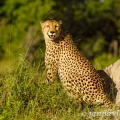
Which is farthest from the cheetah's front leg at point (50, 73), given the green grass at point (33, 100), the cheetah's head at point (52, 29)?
the green grass at point (33, 100)

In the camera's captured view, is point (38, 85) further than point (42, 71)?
No

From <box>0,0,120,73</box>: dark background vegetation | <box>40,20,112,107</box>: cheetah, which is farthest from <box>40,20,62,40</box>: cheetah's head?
<box>0,0,120,73</box>: dark background vegetation

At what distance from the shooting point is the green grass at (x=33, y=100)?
229 inches

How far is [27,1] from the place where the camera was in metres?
18.8

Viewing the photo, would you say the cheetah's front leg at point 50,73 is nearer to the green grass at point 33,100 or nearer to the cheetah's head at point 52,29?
the cheetah's head at point 52,29

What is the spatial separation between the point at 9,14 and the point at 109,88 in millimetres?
12070

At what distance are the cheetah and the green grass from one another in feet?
1.17

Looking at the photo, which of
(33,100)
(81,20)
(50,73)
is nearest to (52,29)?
(50,73)

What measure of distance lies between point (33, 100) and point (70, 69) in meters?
1.02

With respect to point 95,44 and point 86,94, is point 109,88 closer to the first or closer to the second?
point 86,94

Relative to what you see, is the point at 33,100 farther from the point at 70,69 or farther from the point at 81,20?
the point at 81,20

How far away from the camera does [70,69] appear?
6891 mm

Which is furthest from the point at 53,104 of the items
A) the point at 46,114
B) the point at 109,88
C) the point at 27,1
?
the point at 27,1

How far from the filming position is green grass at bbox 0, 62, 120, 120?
582 centimetres
